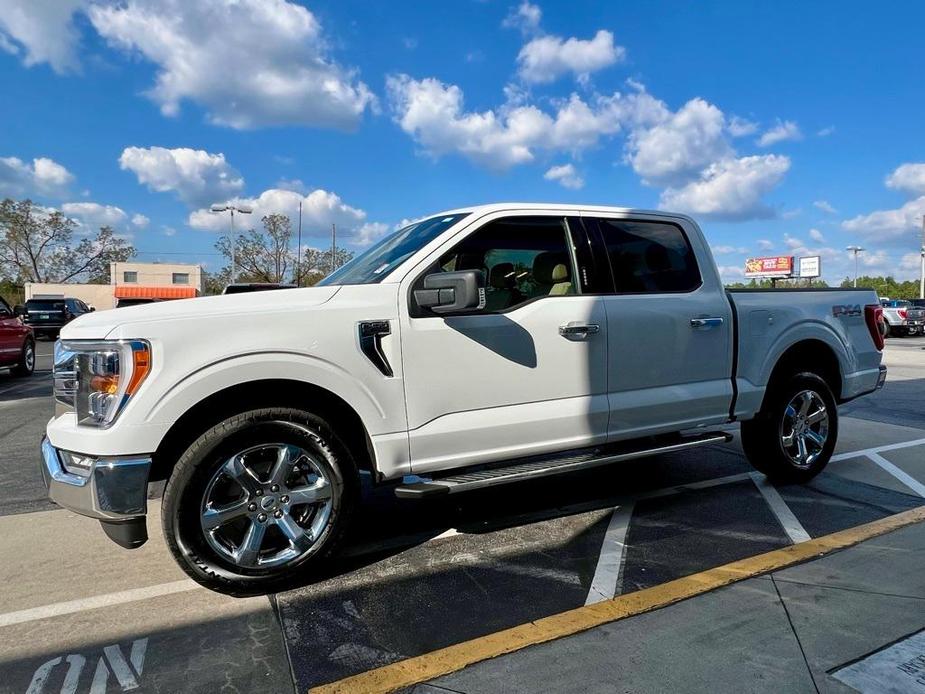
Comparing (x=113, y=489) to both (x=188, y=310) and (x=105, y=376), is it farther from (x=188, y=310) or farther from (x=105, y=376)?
(x=188, y=310)

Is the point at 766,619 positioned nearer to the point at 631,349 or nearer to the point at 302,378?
the point at 631,349

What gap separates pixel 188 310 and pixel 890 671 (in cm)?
335

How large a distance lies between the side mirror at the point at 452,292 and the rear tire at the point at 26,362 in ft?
41.1

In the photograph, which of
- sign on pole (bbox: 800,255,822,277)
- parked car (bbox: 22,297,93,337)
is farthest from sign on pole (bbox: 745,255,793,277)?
parked car (bbox: 22,297,93,337)

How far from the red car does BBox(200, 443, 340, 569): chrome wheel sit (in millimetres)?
11366

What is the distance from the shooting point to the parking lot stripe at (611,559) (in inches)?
120

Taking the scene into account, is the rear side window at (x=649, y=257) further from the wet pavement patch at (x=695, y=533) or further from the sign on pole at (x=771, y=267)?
the sign on pole at (x=771, y=267)

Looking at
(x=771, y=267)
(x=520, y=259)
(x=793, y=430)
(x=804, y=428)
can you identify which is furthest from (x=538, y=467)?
(x=771, y=267)

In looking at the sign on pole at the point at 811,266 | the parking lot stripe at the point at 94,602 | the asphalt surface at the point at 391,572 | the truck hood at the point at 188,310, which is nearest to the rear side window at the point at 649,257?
the asphalt surface at the point at 391,572

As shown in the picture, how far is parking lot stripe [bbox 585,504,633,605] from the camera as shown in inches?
120

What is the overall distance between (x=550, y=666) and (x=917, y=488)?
402cm

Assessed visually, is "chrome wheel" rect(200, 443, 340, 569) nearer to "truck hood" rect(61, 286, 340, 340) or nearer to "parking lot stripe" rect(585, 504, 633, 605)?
"truck hood" rect(61, 286, 340, 340)

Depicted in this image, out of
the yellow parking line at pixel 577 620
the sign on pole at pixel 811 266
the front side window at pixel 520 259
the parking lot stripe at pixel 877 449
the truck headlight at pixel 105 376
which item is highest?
the sign on pole at pixel 811 266

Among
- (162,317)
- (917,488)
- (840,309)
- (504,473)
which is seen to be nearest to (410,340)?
(504,473)
